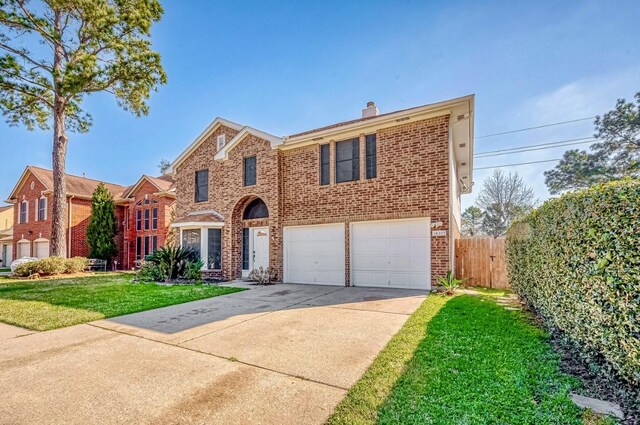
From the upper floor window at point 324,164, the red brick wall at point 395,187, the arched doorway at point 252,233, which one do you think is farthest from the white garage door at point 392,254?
the arched doorway at point 252,233

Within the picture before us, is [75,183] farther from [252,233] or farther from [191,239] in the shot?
[252,233]

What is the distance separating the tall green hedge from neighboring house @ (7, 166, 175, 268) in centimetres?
2079

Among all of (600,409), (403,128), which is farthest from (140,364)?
(403,128)

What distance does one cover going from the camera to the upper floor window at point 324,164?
11.2 meters

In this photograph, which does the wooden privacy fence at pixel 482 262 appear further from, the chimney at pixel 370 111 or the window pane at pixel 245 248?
the window pane at pixel 245 248

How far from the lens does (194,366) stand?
372 cm

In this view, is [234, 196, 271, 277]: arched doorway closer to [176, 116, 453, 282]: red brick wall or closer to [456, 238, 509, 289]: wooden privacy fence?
[176, 116, 453, 282]: red brick wall

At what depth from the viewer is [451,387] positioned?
300 centimetres

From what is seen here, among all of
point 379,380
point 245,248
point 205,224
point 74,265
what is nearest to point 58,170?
point 74,265

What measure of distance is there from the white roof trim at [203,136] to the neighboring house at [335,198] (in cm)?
5

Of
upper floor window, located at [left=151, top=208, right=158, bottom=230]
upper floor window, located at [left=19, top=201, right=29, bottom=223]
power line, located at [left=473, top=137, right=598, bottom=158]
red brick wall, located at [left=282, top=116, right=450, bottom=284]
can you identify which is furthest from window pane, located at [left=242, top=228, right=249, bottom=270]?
upper floor window, located at [left=19, top=201, right=29, bottom=223]

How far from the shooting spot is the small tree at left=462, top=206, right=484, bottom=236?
3288 centimetres

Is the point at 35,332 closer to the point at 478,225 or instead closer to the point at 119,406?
the point at 119,406

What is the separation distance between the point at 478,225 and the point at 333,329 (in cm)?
3314
